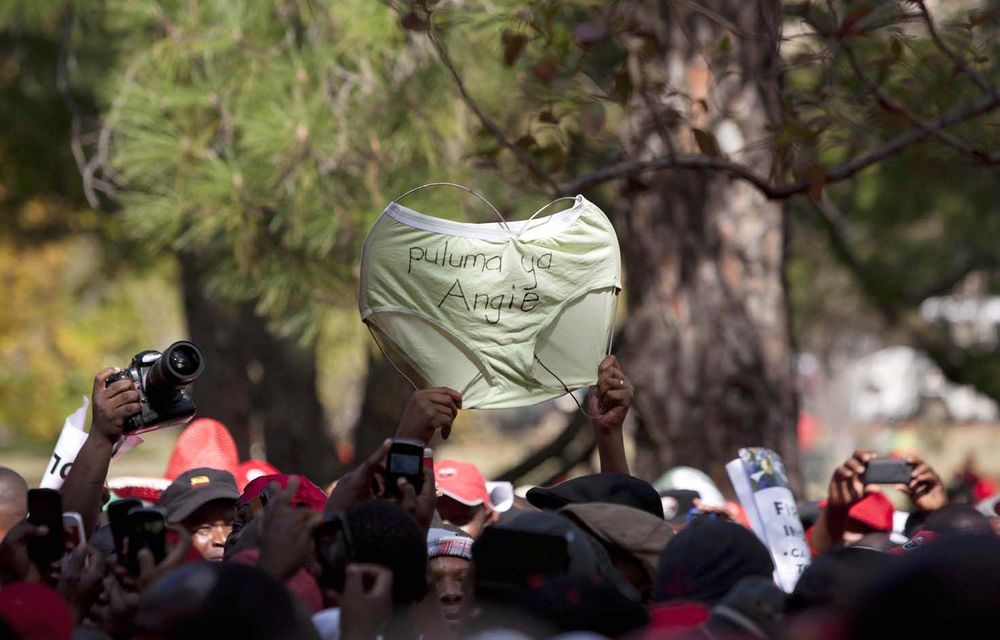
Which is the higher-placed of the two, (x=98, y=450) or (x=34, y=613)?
(x=98, y=450)

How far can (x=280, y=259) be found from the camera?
5.80 meters

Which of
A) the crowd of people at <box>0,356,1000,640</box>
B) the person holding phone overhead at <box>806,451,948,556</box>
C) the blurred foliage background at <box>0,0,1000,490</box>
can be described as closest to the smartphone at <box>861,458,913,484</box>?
the person holding phone overhead at <box>806,451,948,556</box>

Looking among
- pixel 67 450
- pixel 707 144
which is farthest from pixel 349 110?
pixel 67 450

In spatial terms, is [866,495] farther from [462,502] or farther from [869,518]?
[462,502]

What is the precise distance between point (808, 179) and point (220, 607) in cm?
249

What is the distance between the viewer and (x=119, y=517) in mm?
2834

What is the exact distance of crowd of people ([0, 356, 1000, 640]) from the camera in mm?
2057

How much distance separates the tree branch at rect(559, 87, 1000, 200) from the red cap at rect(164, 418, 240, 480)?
1639 mm

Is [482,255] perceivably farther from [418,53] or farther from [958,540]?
[418,53]

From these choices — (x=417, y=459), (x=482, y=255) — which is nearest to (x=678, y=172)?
(x=482, y=255)

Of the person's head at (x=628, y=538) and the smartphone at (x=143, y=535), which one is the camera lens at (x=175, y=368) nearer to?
the smartphone at (x=143, y=535)

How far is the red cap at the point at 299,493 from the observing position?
3.51 meters

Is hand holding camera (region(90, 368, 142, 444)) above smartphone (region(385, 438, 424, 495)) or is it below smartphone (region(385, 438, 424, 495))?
above

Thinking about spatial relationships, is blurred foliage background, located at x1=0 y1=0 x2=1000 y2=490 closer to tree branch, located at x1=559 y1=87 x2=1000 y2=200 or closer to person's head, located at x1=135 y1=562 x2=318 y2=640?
tree branch, located at x1=559 y1=87 x2=1000 y2=200
